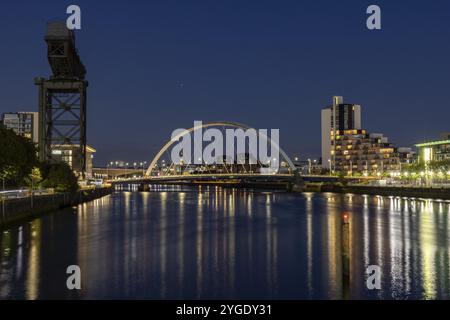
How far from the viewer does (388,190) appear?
9900cm

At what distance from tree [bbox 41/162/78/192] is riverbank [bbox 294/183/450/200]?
171 feet

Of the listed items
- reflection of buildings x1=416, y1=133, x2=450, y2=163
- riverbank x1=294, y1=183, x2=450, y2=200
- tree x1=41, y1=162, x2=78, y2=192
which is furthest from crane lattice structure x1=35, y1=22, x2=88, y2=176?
reflection of buildings x1=416, y1=133, x2=450, y2=163

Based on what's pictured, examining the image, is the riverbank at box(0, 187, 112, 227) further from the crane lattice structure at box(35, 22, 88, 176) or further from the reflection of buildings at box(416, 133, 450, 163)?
the reflection of buildings at box(416, 133, 450, 163)

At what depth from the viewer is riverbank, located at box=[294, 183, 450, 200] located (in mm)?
79750

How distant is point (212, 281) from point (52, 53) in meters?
64.1

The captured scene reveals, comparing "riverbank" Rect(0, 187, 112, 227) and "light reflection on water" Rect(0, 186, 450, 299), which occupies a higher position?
"riverbank" Rect(0, 187, 112, 227)

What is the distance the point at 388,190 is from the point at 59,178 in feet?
198

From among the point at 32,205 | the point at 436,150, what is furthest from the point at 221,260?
the point at 436,150

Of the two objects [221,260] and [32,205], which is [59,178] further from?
[221,260]

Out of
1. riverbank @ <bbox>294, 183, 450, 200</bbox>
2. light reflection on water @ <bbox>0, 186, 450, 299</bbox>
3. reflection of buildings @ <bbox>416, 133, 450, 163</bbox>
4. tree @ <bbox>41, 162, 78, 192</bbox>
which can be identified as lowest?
light reflection on water @ <bbox>0, 186, 450, 299</bbox>

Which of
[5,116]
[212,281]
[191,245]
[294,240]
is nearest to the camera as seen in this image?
[212,281]
